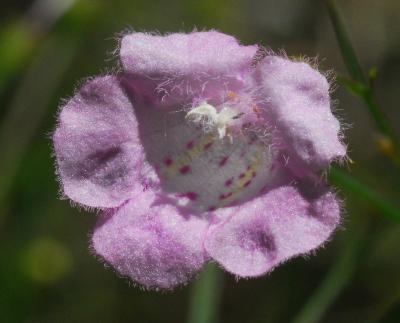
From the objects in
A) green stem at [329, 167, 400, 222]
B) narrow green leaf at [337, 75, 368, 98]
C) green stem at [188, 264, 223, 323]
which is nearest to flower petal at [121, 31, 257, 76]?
narrow green leaf at [337, 75, 368, 98]

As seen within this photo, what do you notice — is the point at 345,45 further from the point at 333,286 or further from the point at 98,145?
the point at 333,286

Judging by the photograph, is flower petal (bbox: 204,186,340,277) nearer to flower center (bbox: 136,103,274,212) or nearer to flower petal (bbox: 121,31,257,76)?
flower center (bbox: 136,103,274,212)

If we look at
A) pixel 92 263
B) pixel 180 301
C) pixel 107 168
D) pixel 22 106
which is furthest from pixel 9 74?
pixel 107 168

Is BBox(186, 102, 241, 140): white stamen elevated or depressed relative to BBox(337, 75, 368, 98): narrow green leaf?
depressed

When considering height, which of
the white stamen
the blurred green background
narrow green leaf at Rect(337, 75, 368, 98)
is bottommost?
the blurred green background

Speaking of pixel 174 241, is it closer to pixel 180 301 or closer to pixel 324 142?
pixel 324 142

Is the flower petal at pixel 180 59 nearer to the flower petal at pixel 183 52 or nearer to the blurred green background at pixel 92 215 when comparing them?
the flower petal at pixel 183 52

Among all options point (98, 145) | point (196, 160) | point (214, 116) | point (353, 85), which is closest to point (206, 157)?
point (196, 160)
